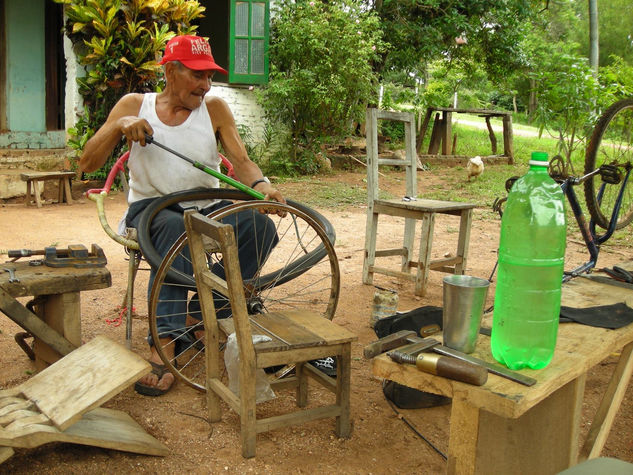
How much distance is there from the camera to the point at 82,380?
2365 millimetres

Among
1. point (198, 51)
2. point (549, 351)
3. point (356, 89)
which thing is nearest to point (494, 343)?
point (549, 351)

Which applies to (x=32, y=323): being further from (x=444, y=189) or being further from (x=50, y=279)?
(x=444, y=189)

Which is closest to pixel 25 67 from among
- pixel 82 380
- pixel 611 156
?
pixel 611 156

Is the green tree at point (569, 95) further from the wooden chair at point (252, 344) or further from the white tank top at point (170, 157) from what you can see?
the wooden chair at point (252, 344)

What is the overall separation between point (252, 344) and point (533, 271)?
105 centimetres

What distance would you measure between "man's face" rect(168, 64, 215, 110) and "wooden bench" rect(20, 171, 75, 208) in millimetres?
5054

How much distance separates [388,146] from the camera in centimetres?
1358

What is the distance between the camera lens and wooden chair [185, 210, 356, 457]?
2.16 meters

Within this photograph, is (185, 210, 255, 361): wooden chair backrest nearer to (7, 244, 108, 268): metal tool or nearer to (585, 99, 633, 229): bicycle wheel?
(7, 244, 108, 268): metal tool

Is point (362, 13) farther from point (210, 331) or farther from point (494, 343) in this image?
point (494, 343)

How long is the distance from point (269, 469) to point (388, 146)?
11780 millimetres

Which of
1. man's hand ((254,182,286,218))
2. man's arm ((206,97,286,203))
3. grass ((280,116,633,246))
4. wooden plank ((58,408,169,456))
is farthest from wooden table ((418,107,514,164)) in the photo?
wooden plank ((58,408,169,456))

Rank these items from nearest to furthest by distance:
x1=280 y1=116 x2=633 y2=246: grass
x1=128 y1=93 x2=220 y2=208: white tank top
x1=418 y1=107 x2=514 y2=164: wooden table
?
1. x1=128 y1=93 x2=220 y2=208: white tank top
2. x1=280 y1=116 x2=633 y2=246: grass
3. x1=418 y1=107 x2=514 y2=164: wooden table

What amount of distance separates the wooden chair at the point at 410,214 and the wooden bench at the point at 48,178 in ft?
15.4
